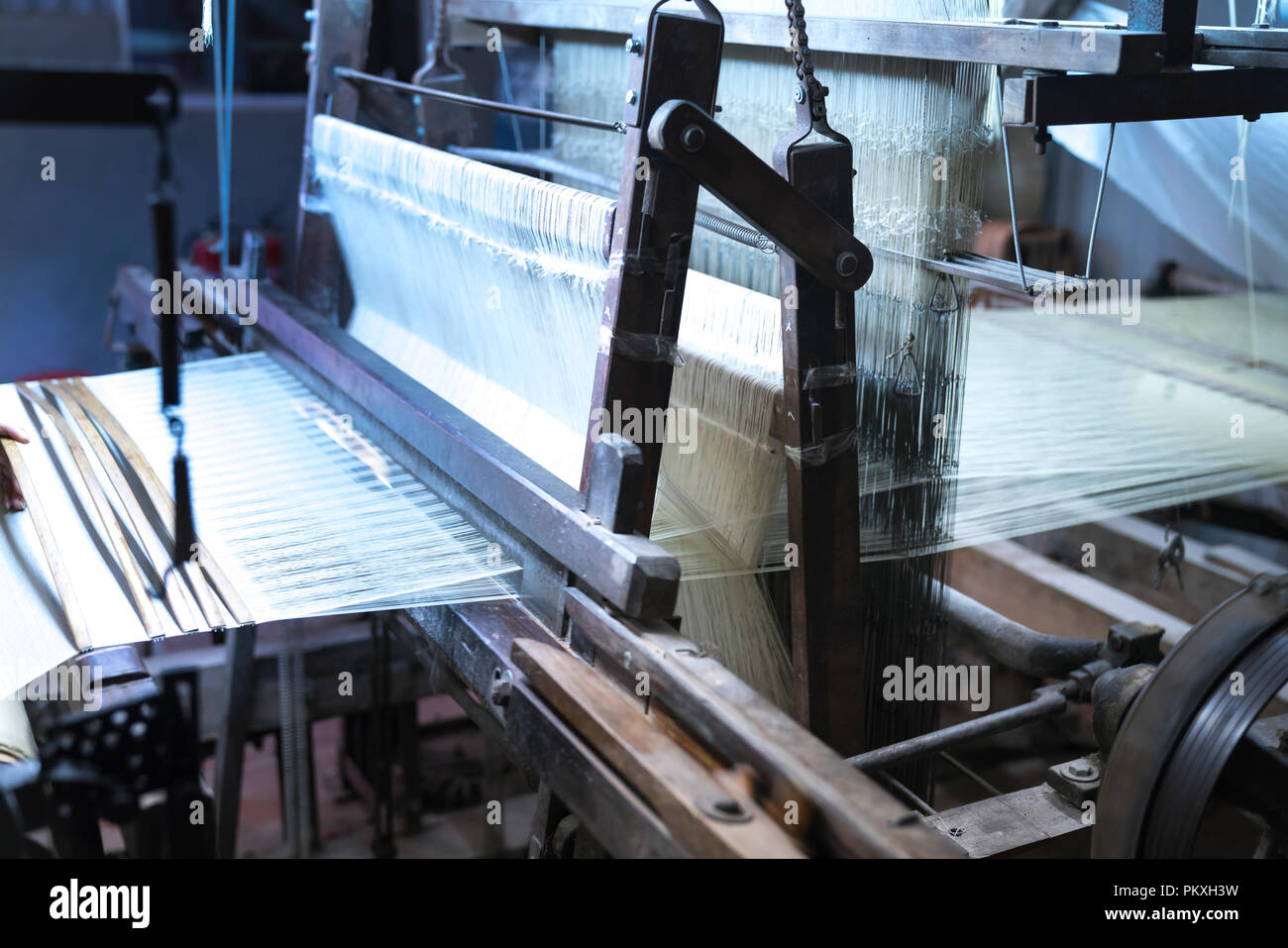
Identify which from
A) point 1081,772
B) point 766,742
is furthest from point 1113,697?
point 766,742

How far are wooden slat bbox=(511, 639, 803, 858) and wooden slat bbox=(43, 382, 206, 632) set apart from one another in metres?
0.45

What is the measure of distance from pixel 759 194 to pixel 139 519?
→ 1061 millimetres

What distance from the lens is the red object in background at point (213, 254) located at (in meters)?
5.31

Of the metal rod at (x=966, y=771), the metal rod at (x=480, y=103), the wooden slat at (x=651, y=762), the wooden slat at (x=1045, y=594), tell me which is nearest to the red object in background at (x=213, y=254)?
the metal rod at (x=480, y=103)

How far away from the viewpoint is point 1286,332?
3230 mm

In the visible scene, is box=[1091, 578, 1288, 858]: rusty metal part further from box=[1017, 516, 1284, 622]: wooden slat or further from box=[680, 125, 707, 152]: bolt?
box=[1017, 516, 1284, 622]: wooden slat

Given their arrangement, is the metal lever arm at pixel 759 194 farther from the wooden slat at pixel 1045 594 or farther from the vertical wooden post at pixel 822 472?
the wooden slat at pixel 1045 594

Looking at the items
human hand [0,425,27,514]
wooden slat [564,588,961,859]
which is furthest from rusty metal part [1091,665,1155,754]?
human hand [0,425,27,514]

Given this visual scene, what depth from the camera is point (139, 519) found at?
181cm

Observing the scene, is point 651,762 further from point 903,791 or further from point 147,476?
point 147,476

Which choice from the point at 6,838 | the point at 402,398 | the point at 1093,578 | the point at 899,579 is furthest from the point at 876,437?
the point at 1093,578
